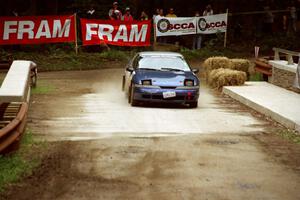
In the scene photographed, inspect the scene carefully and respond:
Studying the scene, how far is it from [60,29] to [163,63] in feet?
38.7

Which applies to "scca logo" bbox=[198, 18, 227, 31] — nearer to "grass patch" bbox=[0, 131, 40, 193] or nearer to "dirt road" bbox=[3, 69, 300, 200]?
"dirt road" bbox=[3, 69, 300, 200]

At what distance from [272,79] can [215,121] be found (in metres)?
7.66

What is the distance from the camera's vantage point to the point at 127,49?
102 ft

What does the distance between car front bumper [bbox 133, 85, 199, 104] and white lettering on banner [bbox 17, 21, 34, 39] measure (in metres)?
12.8

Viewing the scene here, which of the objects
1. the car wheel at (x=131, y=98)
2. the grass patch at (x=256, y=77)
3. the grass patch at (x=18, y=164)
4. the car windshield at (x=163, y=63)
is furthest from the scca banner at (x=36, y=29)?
the grass patch at (x=18, y=164)

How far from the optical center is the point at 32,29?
27.5 meters

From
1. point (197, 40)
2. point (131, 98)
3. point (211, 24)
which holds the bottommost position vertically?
point (131, 98)

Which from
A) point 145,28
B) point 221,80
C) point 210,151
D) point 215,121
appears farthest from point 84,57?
point 210,151

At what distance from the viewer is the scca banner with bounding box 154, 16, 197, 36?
3002 centimetres

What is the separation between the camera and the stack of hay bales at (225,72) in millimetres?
19938

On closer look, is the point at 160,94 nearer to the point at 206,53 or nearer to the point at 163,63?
the point at 163,63

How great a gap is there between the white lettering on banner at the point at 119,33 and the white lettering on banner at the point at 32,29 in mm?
1093

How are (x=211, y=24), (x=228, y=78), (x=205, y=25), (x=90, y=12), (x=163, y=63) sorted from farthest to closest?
(x=211, y=24)
(x=205, y=25)
(x=90, y=12)
(x=228, y=78)
(x=163, y=63)

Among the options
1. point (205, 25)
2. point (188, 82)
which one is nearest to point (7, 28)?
point (205, 25)
